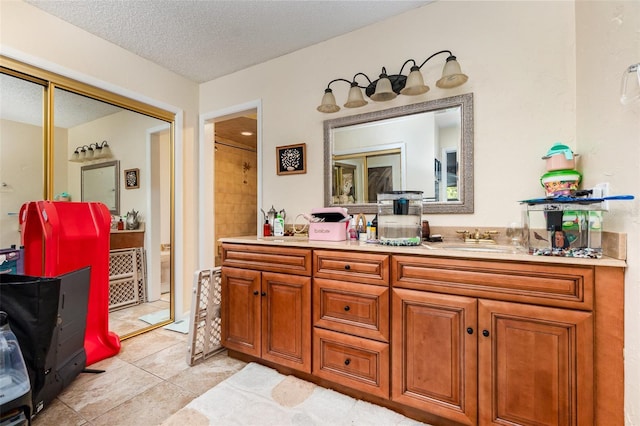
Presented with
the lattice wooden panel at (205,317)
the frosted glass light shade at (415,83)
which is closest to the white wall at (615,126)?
the frosted glass light shade at (415,83)

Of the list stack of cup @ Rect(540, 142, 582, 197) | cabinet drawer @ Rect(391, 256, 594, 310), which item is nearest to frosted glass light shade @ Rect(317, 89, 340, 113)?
cabinet drawer @ Rect(391, 256, 594, 310)

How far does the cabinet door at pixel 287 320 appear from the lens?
184 centimetres

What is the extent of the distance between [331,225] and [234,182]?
12.2 ft

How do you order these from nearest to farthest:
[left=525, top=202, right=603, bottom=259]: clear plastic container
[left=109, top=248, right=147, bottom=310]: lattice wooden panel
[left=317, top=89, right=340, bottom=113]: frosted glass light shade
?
[left=525, top=202, right=603, bottom=259]: clear plastic container, [left=317, top=89, right=340, bottom=113]: frosted glass light shade, [left=109, top=248, right=147, bottom=310]: lattice wooden panel

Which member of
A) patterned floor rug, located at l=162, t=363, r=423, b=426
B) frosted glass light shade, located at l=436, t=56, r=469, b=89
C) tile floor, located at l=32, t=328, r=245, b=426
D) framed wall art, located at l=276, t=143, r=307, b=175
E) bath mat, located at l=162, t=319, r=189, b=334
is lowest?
bath mat, located at l=162, t=319, r=189, b=334

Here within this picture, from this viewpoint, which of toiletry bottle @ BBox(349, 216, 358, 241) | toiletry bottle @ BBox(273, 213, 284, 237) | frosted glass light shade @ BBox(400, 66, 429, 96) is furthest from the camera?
toiletry bottle @ BBox(273, 213, 284, 237)

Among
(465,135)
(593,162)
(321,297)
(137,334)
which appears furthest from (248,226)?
(593,162)

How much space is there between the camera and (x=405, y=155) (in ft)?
6.99

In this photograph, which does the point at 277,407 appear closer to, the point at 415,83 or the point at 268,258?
the point at 268,258

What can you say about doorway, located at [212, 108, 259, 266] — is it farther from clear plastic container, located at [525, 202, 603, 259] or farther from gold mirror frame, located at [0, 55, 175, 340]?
clear plastic container, located at [525, 202, 603, 259]

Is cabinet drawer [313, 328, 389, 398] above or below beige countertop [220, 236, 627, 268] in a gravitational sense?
below

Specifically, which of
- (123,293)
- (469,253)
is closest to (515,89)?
(469,253)

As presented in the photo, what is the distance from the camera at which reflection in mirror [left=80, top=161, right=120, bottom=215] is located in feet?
7.82

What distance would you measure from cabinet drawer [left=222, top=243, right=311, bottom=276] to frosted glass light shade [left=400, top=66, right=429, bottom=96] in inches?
51.3
